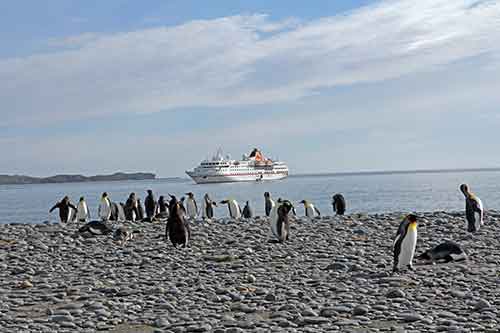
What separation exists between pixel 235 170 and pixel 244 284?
311ft

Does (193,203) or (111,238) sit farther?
(193,203)

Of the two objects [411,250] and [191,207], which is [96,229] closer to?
[411,250]

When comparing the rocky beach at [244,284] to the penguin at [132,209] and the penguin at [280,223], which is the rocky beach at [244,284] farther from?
the penguin at [132,209]

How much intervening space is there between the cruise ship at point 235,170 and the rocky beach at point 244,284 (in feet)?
285

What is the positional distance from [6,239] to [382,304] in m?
8.41

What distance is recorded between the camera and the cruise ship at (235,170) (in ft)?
331

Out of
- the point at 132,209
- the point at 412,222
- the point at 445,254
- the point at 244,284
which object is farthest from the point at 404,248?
the point at 132,209

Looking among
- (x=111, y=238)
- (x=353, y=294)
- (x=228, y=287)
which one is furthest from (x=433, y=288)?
(x=111, y=238)

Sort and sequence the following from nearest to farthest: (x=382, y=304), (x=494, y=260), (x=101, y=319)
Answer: (x=101, y=319) → (x=382, y=304) → (x=494, y=260)

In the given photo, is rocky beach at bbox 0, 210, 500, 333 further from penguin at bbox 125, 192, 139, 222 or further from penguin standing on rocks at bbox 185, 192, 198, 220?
penguin standing on rocks at bbox 185, 192, 198, 220

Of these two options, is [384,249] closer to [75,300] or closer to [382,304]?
[382,304]

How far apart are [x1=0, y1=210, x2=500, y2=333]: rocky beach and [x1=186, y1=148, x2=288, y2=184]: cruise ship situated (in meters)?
87.0

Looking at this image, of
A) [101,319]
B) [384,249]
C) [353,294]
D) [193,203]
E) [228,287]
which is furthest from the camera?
[193,203]

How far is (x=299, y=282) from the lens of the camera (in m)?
8.30
